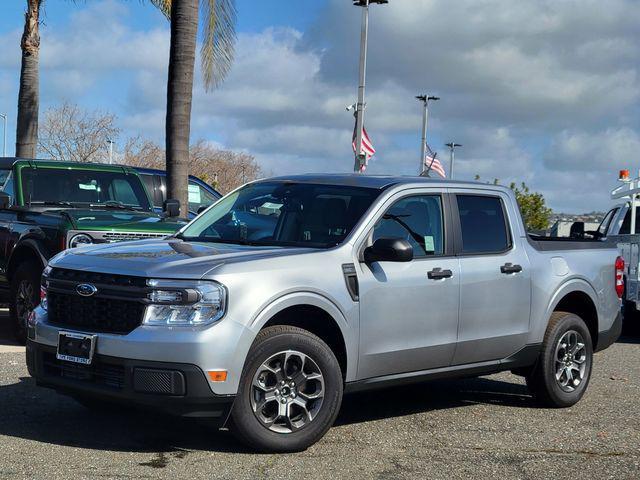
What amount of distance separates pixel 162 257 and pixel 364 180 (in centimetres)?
182

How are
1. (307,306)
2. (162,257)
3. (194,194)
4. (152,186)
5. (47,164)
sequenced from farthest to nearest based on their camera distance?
(194,194)
(152,186)
(47,164)
(307,306)
(162,257)

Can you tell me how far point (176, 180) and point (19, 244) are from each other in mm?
5205

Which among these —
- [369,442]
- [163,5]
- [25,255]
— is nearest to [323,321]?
[369,442]

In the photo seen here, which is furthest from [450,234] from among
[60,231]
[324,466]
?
[60,231]

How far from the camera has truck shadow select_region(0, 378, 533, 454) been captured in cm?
662

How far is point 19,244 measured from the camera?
10641 millimetres

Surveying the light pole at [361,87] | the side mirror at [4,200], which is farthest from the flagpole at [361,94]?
the side mirror at [4,200]

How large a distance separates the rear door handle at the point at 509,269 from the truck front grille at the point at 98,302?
2.96m

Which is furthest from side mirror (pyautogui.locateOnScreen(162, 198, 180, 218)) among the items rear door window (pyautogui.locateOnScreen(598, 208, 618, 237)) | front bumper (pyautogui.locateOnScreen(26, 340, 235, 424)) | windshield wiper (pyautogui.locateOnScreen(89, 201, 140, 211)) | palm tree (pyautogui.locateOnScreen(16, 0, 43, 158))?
palm tree (pyautogui.locateOnScreen(16, 0, 43, 158))

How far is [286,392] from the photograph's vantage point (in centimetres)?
643

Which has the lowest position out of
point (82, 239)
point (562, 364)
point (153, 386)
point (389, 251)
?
point (562, 364)

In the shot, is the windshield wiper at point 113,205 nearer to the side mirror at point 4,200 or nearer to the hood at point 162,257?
the side mirror at point 4,200

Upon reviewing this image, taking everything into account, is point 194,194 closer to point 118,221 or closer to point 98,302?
point 118,221

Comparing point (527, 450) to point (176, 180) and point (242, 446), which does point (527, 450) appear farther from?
point (176, 180)
